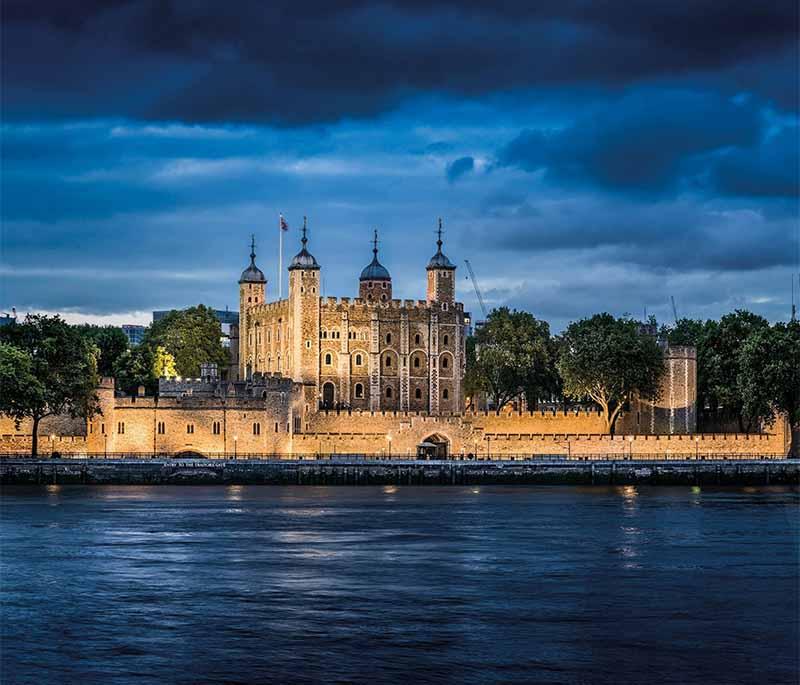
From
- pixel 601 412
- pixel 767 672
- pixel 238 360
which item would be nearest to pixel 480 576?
pixel 767 672

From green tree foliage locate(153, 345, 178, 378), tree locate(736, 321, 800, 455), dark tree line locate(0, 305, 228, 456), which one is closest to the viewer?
dark tree line locate(0, 305, 228, 456)

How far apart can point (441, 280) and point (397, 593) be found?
8171 cm

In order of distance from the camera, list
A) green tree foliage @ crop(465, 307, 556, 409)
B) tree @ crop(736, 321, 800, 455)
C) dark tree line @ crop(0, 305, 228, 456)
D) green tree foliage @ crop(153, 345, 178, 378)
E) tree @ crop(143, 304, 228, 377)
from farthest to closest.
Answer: tree @ crop(143, 304, 228, 377), green tree foliage @ crop(153, 345, 178, 378), green tree foliage @ crop(465, 307, 556, 409), tree @ crop(736, 321, 800, 455), dark tree line @ crop(0, 305, 228, 456)

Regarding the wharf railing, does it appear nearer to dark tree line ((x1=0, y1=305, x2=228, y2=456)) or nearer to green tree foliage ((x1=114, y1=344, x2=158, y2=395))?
dark tree line ((x1=0, y1=305, x2=228, y2=456))

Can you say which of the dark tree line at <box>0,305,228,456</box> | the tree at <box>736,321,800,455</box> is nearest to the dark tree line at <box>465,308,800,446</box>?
the tree at <box>736,321,800,455</box>

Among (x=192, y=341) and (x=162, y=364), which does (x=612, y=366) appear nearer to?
(x=162, y=364)

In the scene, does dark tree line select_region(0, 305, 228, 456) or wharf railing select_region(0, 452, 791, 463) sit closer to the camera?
dark tree line select_region(0, 305, 228, 456)

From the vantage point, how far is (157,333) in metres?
136

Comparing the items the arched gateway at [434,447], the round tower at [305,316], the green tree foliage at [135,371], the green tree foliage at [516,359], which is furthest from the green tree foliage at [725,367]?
the green tree foliage at [135,371]

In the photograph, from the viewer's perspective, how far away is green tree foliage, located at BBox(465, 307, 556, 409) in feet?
375

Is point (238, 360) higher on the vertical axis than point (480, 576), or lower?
higher

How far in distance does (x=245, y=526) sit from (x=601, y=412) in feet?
158

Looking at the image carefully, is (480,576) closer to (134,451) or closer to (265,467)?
(265,467)

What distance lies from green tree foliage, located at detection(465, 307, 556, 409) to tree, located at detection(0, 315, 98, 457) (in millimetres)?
33315
